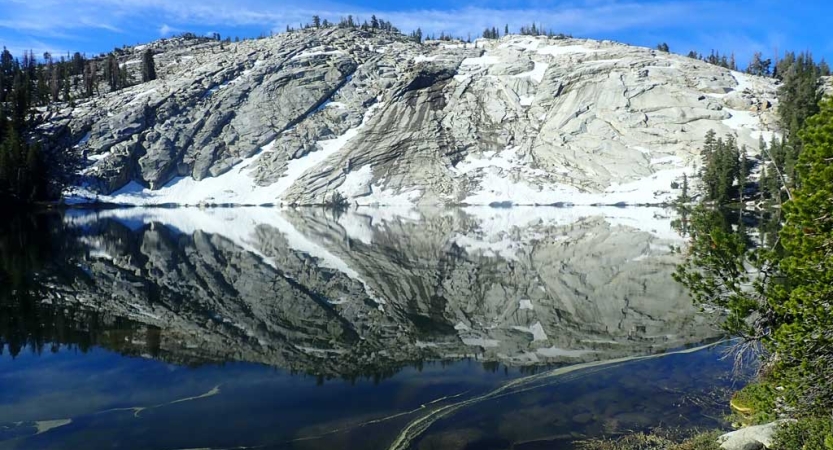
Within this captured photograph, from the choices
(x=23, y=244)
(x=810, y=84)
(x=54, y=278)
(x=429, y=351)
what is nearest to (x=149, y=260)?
(x=54, y=278)

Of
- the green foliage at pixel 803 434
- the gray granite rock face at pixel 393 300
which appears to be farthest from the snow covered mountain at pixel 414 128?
the green foliage at pixel 803 434

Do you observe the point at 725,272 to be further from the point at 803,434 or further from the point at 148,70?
the point at 148,70

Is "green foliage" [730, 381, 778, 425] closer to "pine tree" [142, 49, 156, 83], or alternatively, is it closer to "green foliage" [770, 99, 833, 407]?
"green foliage" [770, 99, 833, 407]

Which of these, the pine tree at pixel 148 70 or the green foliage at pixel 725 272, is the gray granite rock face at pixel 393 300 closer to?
the green foliage at pixel 725 272

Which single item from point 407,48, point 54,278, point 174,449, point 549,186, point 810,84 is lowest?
point 174,449

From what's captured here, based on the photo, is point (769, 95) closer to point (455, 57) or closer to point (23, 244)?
point (455, 57)

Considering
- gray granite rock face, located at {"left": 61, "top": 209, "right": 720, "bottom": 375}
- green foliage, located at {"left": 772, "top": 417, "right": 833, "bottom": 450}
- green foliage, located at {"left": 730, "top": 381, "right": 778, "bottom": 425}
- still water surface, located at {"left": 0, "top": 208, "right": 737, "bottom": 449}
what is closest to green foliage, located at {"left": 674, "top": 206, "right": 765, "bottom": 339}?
green foliage, located at {"left": 730, "top": 381, "right": 778, "bottom": 425}
